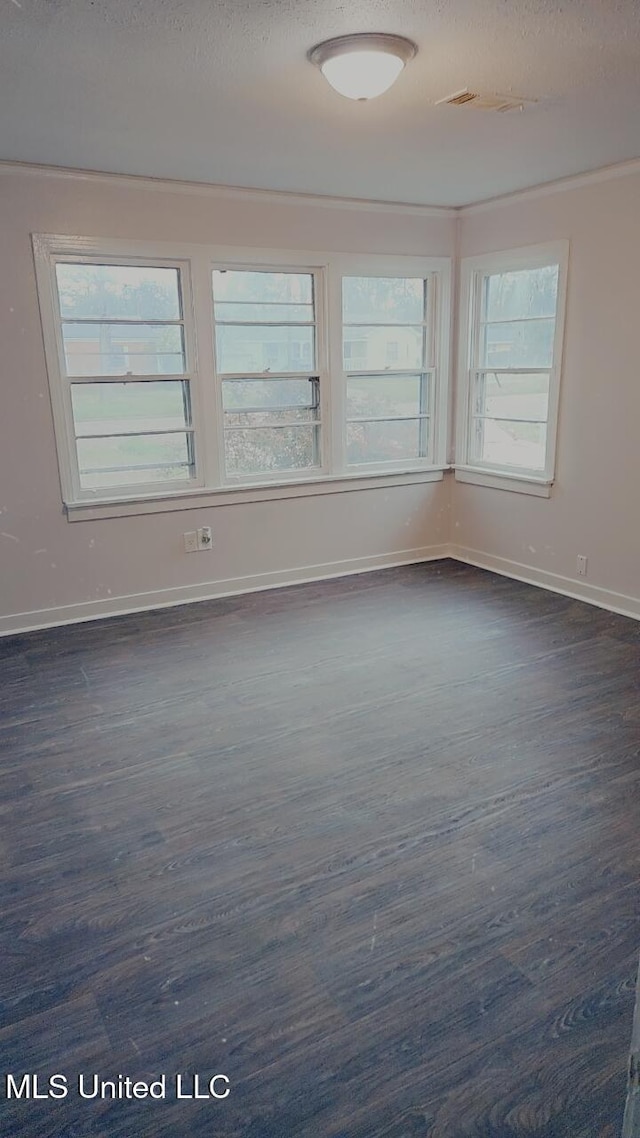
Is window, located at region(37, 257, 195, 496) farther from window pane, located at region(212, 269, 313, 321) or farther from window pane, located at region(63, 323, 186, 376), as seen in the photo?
window pane, located at region(212, 269, 313, 321)

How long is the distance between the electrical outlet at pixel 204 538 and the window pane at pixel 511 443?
2.05 meters

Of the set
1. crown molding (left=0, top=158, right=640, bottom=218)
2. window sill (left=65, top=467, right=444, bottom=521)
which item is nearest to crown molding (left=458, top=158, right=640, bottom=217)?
crown molding (left=0, top=158, right=640, bottom=218)

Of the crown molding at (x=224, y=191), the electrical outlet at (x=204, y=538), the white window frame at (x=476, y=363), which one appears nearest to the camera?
the crown molding at (x=224, y=191)

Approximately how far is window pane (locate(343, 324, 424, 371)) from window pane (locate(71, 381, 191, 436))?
119 cm

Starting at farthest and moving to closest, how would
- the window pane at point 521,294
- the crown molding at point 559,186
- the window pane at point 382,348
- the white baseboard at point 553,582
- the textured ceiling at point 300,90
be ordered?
the window pane at point 382,348
the window pane at point 521,294
the white baseboard at point 553,582
the crown molding at point 559,186
the textured ceiling at point 300,90

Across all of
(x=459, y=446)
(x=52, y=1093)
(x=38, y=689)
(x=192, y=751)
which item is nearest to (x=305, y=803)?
(x=192, y=751)

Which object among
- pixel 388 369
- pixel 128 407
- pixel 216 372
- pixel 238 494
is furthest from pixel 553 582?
pixel 128 407

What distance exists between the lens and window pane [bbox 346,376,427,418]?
5.03 meters

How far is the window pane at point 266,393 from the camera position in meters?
4.59

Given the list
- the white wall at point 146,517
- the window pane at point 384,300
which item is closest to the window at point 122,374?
the white wall at point 146,517

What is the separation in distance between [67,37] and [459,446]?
3.71 metres

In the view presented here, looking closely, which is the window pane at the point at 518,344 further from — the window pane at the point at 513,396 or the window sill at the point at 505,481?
the window sill at the point at 505,481

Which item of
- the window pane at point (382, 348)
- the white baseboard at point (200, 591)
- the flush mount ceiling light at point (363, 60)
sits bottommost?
the white baseboard at point (200, 591)

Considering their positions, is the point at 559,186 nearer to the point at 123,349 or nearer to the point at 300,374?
the point at 300,374
